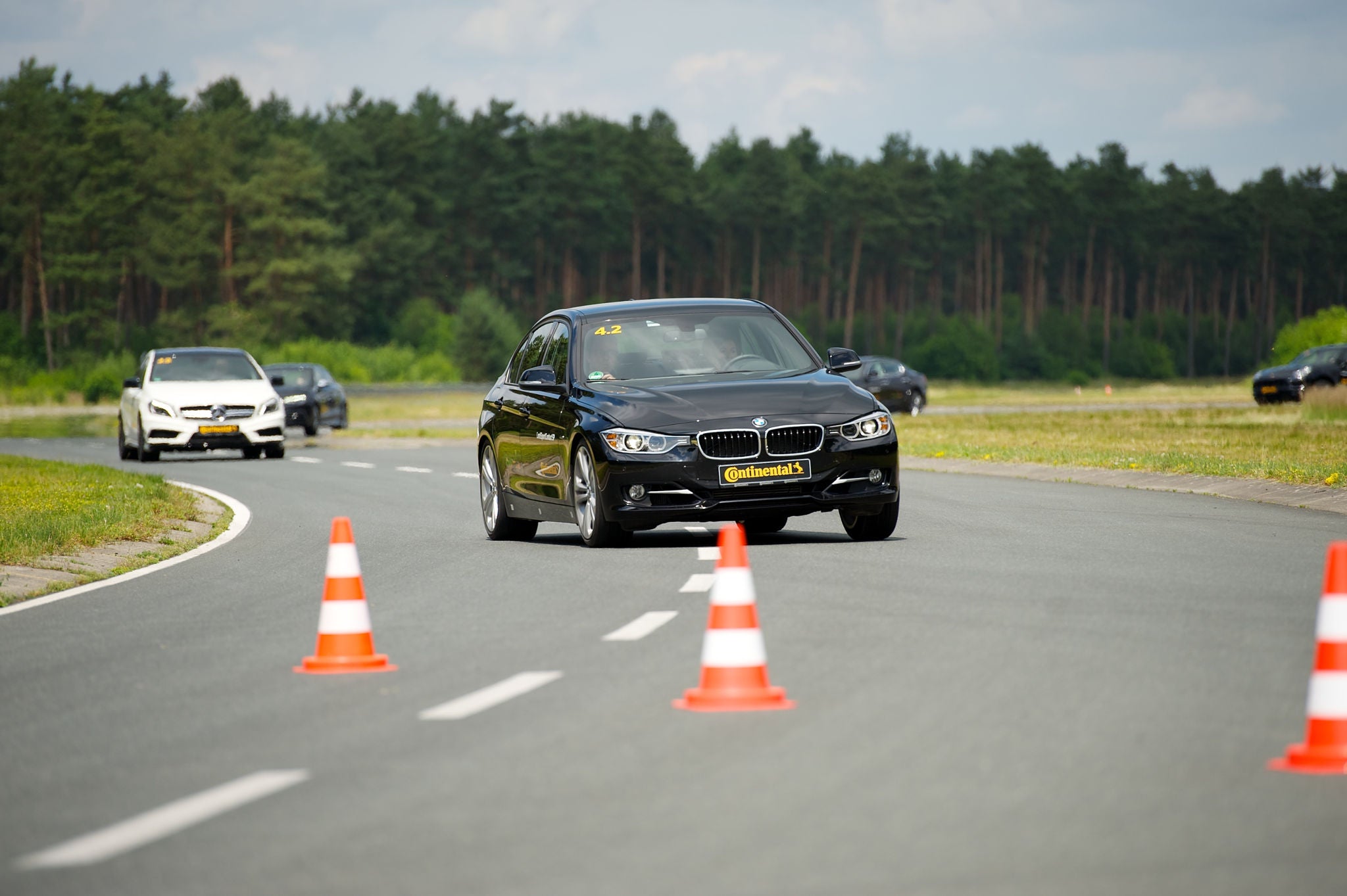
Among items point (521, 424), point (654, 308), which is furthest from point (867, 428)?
point (521, 424)

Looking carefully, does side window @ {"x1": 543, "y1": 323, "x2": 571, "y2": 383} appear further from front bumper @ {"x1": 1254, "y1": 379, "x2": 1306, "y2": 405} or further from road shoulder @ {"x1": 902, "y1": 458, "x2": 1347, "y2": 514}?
front bumper @ {"x1": 1254, "y1": 379, "x2": 1306, "y2": 405}

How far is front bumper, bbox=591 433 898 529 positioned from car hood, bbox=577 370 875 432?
22 cm

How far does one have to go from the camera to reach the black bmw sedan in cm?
1329

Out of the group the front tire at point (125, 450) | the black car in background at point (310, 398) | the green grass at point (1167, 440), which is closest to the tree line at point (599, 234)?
the black car in background at point (310, 398)

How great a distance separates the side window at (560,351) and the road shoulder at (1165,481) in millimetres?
6659

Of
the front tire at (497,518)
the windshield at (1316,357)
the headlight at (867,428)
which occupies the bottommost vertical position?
the front tire at (497,518)

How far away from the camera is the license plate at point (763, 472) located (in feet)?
43.4

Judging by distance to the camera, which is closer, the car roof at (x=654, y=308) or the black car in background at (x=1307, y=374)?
the car roof at (x=654, y=308)

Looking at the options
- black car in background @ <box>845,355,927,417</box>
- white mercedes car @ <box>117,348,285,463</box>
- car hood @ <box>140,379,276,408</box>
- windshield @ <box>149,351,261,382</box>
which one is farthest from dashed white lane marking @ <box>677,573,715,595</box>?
black car in background @ <box>845,355,927,417</box>

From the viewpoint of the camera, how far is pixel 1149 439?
3080cm

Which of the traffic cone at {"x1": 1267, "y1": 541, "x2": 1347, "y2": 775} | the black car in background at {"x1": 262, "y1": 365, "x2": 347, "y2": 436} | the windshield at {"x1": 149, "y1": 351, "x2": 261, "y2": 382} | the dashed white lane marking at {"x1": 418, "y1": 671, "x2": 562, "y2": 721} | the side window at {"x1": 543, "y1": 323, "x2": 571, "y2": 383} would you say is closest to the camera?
the traffic cone at {"x1": 1267, "y1": 541, "x2": 1347, "y2": 775}

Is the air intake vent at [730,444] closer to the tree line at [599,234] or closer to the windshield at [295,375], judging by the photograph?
the windshield at [295,375]

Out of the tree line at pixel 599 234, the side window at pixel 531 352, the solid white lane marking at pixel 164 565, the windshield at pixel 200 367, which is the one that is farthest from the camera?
the tree line at pixel 599 234

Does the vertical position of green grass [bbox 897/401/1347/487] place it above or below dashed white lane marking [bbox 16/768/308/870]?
below
